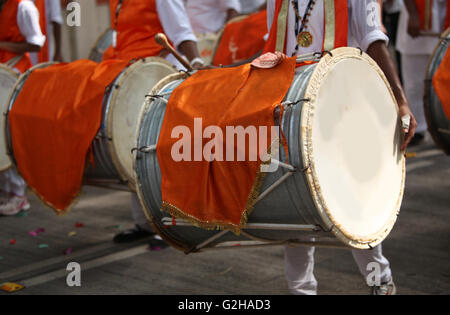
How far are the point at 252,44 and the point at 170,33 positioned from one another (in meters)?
1.27

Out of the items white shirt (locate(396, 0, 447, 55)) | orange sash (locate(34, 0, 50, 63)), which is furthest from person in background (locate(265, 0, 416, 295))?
white shirt (locate(396, 0, 447, 55))

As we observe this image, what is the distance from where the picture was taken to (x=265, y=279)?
3359 mm

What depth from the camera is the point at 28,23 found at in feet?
15.7

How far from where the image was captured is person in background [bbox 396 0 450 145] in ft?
19.2

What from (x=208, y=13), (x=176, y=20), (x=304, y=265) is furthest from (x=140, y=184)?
(x=208, y=13)

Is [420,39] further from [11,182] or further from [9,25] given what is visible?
[11,182]

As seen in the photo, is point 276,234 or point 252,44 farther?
point 252,44

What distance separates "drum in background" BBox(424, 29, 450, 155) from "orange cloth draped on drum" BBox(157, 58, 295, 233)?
1.81 m

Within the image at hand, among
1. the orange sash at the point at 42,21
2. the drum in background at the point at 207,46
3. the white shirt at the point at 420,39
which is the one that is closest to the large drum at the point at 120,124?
the drum in background at the point at 207,46

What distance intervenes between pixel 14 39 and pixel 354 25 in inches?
116

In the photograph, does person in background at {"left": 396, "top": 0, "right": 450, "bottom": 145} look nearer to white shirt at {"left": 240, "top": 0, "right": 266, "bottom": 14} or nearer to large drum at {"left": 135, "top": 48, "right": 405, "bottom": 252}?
white shirt at {"left": 240, "top": 0, "right": 266, "bottom": 14}
